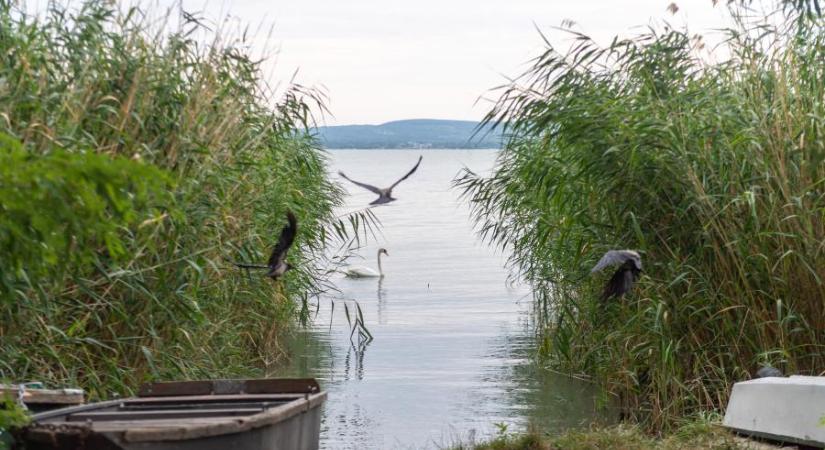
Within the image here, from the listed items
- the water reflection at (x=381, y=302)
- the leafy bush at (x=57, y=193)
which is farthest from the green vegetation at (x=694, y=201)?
the water reflection at (x=381, y=302)

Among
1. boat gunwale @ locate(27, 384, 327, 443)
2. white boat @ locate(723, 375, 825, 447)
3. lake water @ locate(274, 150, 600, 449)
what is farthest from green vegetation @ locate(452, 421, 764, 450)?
boat gunwale @ locate(27, 384, 327, 443)

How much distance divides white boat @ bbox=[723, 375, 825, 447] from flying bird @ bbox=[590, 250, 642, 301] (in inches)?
45.2

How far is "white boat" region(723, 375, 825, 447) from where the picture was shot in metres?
6.98

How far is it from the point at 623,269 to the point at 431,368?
578 centimetres

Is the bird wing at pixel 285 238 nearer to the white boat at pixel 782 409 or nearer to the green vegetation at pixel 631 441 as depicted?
the green vegetation at pixel 631 441

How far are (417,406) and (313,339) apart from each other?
15.4ft

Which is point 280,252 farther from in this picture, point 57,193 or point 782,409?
point 57,193

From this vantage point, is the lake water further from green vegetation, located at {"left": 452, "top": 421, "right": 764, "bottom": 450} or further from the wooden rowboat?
the wooden rowboat

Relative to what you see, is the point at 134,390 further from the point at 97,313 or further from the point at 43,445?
the point at 43,445

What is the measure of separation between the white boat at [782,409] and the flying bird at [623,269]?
1149 mm

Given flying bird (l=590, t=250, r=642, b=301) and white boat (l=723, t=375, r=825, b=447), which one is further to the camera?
flying bird (l=590, t=250, r=642, b=301)

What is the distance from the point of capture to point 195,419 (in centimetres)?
647

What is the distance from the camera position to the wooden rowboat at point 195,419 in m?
5.71

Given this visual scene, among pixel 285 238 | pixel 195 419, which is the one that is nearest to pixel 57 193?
pixel 195 419
